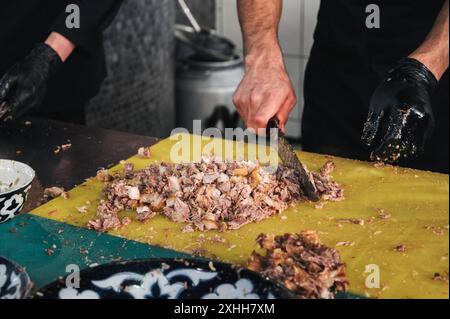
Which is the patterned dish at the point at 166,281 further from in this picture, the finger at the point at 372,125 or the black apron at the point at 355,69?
the black apron at the point at 355,69

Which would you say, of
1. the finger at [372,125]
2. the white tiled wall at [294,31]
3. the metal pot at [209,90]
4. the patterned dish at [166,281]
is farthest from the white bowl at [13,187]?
the white tiled wall at [294,31]

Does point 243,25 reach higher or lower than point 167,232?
higher

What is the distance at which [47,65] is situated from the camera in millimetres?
2254

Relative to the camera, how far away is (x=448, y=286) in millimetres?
1366

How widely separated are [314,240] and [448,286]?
0.29 meters

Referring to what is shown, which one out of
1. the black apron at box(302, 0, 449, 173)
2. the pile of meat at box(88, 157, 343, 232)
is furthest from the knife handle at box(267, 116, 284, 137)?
the black apron at box(302, 0, 449, 173)

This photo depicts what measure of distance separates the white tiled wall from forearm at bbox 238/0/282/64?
6.74 ft

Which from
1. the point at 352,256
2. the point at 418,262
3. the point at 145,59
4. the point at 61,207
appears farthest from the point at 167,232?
the point at 145,59

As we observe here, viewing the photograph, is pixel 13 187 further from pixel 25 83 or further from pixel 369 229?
pixel 369 229

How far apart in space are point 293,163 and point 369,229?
0.98ft
